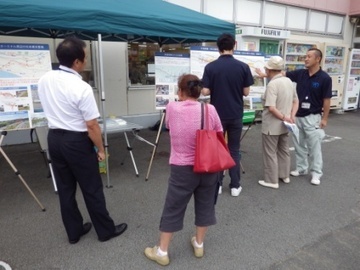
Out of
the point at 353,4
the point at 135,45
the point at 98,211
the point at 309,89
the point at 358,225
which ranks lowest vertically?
the point at 358,225

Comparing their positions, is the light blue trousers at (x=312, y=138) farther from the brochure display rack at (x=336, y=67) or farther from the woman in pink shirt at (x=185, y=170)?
the brochure display rack at (x=336, y=67)

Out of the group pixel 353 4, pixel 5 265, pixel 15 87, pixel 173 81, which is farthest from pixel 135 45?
pixel 353 4

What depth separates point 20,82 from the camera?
3.01m

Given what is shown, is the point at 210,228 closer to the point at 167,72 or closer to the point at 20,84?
the point at 167,72

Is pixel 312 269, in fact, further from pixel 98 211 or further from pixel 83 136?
pixel 83 136

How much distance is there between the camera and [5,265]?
2.30 metres

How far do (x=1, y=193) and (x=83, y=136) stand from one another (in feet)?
6.70

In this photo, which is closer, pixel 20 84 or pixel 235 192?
pixel 20 84

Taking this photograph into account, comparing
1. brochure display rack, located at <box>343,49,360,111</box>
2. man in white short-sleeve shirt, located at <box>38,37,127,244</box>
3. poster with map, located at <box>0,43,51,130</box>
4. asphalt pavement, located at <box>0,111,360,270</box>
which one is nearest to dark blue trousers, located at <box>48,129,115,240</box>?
man in white short-sleeve shirt, located at <box>38,37,127,244</box>

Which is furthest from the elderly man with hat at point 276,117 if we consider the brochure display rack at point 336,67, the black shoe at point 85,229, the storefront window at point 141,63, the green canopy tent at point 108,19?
Answer: the brochure display rack at point 336,67

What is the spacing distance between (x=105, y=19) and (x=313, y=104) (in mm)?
2759

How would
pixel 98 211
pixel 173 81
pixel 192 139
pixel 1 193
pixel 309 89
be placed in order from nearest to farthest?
pixel 192 139, pixel 98 211, pixel 1 193, pixel 309 89, pixel 173 81

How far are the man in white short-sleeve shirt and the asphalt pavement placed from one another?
35 cm

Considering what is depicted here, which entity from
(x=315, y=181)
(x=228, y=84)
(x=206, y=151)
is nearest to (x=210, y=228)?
(x=206, y=151)
